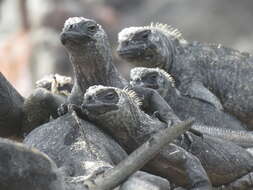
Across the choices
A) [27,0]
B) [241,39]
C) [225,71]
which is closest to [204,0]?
[241,39]

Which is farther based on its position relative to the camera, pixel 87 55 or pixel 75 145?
pixel 87 55

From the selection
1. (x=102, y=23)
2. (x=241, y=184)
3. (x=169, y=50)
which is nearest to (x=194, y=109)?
(x=169, y=50)

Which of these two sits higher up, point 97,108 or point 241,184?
point 97,108

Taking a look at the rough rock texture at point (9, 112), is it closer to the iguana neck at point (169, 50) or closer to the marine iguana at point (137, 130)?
the marine iguana at point (137, 130)

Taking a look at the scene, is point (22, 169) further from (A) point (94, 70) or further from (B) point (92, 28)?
(A) point (94, 70)

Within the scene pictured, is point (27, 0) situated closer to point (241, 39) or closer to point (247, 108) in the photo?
point (241, 39)

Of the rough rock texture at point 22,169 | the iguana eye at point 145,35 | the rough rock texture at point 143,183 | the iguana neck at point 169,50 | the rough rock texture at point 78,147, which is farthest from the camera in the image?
the iguana neck at point 169,50

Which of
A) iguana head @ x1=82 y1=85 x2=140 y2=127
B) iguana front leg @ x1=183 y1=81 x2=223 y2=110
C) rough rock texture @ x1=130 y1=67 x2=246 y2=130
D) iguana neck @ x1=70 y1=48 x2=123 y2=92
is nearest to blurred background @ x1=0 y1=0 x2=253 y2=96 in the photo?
iguana front leg @ x1=183 y1=81 x2=223 y2=110

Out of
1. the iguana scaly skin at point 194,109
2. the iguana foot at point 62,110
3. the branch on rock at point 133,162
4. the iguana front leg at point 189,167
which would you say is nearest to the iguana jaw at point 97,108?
the iguana foot at point 62,110
